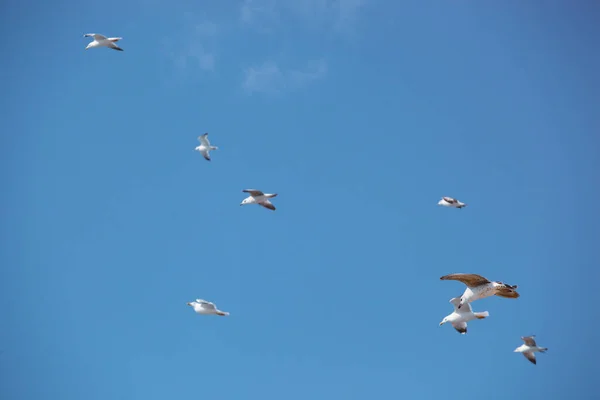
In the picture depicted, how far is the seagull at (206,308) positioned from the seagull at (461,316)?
8.68m

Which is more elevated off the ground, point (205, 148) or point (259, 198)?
point (205, 148)

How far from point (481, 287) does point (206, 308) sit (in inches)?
489

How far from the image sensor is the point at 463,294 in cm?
1549

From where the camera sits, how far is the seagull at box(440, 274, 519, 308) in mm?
14062

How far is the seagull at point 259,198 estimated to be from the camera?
78.2 ft

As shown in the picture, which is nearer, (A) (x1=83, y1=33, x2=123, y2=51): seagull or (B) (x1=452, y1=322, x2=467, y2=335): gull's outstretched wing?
(B) (x1=452, y1=322, x2=467, y2=335): gull's outstretched wing

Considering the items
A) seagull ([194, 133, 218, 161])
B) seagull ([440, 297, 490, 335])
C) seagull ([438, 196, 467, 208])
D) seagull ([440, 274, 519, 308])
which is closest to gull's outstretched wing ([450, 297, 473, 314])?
seagull ([440, 297, 490, 335])

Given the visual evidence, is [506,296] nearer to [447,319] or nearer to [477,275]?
[477,275]

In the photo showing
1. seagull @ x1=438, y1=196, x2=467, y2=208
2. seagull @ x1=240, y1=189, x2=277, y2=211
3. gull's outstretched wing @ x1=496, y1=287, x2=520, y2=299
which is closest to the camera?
gull's outstretched wing @ x1=496, y1=287, x2=520, y2=299

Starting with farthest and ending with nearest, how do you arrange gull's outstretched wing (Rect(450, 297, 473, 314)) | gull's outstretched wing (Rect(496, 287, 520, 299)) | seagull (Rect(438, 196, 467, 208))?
1. seagull (Rect(438, 196, 467, 208))
2. gull's outstretched wing (Rect(450, 297, 473, 314))
3. gull's outstretched wing (Rect(496, 287, 520, 299))

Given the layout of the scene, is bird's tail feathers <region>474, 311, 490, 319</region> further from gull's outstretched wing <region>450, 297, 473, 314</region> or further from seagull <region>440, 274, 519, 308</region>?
seagull <region>440, 274, 519, 308</region>

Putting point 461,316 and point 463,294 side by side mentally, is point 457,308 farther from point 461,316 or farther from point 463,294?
point 463,294

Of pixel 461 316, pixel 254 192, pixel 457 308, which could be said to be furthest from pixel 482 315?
pixel 254 192

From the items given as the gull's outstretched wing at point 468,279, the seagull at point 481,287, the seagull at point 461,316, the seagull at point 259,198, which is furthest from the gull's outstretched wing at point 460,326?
the seagull at point 259,198
